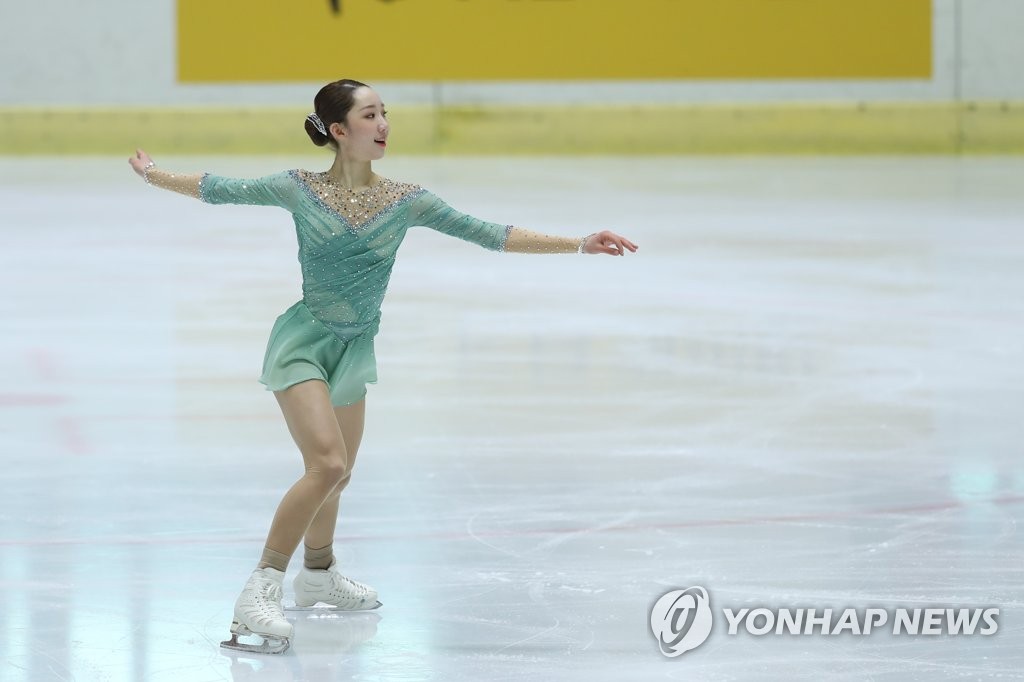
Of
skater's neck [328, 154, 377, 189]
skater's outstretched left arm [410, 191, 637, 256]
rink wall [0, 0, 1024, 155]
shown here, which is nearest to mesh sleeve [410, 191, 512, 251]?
skater's outstretched left arm [410, 191, 637, 256]

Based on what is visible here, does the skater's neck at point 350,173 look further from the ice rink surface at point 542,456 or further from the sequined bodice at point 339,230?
the ice rink surface at point 542,456

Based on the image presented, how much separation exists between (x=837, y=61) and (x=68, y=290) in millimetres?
10131

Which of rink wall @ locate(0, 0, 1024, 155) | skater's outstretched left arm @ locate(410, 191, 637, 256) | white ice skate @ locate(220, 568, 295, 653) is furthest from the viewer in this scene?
rink wall @ locate(0, 0, 1024, 155)

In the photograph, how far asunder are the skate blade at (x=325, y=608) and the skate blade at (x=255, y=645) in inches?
12.4

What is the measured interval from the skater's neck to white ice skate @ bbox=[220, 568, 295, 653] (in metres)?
0.86

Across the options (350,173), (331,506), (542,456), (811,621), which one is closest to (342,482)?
(331,506)

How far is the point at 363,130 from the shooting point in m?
3.73

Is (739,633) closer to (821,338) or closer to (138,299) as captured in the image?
(821,338)

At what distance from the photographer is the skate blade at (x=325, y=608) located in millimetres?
3947

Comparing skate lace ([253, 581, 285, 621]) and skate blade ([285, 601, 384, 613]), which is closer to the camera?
skate lace ([253, 581, 285, 621])

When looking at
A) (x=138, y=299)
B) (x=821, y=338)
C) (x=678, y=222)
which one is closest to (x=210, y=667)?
(x=821, y=338)

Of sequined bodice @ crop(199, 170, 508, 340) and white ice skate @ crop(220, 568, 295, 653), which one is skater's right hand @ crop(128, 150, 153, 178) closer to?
sequined bodice @ crop(199, 170, 508, 340)

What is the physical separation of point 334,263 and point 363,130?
0.29m

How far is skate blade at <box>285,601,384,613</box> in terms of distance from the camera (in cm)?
395
